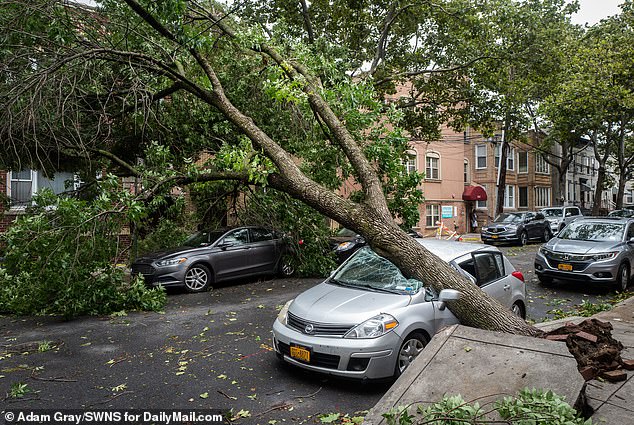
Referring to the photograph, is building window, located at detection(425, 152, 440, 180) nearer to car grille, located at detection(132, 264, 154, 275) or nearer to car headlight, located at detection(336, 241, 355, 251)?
car headlight, located at detection(336, 241, 355, 251)

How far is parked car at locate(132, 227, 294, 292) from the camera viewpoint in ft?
33.7

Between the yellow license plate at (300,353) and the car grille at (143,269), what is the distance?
6.09 m

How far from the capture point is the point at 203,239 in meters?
11.4

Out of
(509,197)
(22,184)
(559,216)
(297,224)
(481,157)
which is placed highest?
(481,157)

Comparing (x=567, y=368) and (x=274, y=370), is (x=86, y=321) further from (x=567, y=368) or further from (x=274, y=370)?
(x=567, y=368)

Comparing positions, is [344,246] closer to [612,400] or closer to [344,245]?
[344,245]

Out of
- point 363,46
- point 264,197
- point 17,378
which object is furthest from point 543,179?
point 17,378

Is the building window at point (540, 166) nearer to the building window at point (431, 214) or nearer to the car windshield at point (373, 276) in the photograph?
the building window at point (431, 214)

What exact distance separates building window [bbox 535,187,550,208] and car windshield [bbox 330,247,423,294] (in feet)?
134

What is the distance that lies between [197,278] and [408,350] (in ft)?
22.1

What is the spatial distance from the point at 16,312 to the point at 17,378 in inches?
157

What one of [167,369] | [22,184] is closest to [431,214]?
[22,184]

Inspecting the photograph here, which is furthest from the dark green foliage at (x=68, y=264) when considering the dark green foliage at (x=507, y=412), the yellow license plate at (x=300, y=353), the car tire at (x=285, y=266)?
the dark green foliage at (x=507, y=412)

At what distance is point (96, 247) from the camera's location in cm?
787
